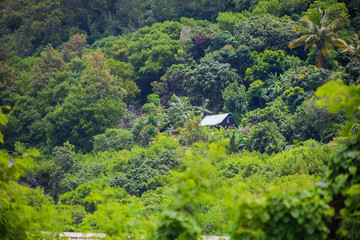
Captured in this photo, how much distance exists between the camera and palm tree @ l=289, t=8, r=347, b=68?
25.1 metres

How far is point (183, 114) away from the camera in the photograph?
90.5ft

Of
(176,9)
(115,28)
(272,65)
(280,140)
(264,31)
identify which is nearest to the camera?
(280,140)

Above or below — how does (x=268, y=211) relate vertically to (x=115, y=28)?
above

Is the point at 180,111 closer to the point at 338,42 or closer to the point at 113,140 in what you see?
Answer: the point at 113,140

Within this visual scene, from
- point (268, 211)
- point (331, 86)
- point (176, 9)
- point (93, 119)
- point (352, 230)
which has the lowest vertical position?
point (93, 119)

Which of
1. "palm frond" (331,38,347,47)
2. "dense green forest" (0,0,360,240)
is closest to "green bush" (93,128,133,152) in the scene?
"dense green forest" (0,0,360,240)

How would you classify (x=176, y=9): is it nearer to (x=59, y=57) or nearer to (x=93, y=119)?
(x=59, y=57)

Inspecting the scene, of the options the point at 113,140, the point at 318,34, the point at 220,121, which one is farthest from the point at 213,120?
the point at 318,34

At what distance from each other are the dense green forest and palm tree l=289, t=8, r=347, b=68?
9 centimetres

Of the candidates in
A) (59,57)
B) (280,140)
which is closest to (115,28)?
(59,57)

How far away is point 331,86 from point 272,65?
26.6m

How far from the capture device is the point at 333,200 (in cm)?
334

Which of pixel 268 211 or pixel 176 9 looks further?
pixel 176 9

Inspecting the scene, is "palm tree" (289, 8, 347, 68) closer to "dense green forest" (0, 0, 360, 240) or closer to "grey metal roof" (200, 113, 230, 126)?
"dense green forest" (0, 0, 360, 240)
